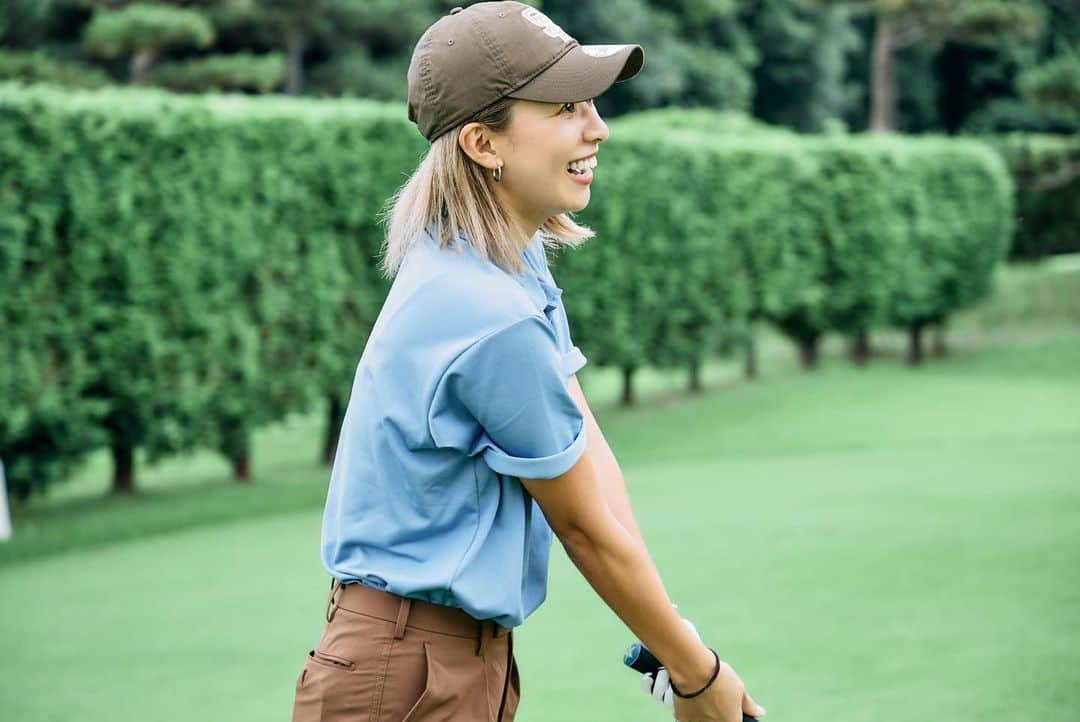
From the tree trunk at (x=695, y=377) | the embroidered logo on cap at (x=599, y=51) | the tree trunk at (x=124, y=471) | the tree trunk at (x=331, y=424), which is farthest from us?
the tree trunk at (x=695, y=377)

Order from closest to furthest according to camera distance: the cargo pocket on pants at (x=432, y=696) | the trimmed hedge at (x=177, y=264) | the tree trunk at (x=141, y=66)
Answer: the cargo pocket on pants at (x=432, y=696) → the trimmed hedge at (x=177, y=264) → the tree trunk at (x=141, y=66)

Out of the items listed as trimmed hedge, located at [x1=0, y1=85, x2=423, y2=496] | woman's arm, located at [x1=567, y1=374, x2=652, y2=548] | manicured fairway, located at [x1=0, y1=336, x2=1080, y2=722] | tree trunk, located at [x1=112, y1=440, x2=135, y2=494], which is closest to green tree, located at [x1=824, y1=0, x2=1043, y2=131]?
manicured fairway, located at [x1=0, y1=336, x2=1080, y2=722]

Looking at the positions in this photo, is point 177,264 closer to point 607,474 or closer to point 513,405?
point 607,474

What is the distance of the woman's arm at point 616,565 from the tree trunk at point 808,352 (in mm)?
19211

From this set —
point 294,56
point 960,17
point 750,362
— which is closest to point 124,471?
point 750,362

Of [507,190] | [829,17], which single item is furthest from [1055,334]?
[507,190]

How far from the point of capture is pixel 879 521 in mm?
9500

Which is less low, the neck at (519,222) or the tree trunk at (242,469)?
the neck at (519,222)

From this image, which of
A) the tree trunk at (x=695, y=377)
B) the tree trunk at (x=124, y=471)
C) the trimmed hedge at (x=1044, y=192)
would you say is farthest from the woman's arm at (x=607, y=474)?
the trimmed hedge at (x=1044, y=192)

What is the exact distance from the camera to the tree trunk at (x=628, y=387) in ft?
57.3

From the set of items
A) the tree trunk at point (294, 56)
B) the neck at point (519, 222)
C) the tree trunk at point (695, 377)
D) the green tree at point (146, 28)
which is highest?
the neck at point (519, 222)

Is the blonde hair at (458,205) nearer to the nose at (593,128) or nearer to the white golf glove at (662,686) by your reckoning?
the nose at (593,128)

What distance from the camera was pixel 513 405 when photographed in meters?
2.32

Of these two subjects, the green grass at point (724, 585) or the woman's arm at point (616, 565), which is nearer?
the woman's arm at point (616, 565)
